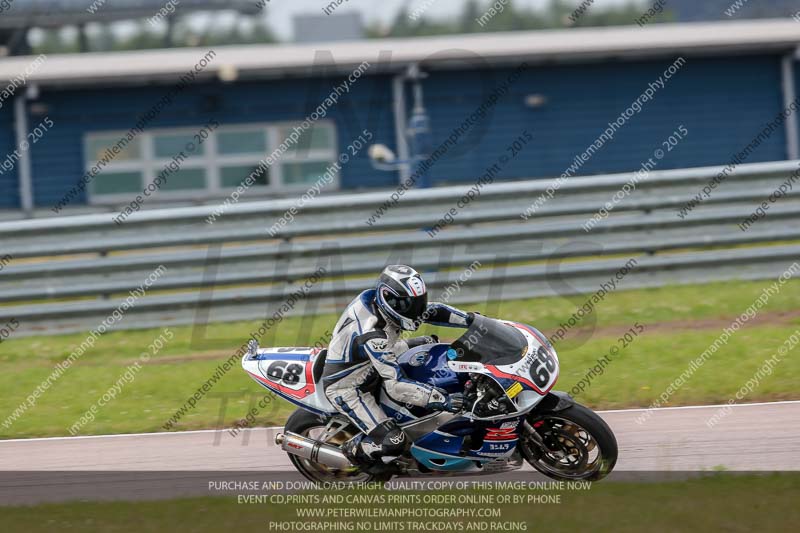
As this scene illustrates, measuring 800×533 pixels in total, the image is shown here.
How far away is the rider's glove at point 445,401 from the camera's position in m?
Answer: 6.63

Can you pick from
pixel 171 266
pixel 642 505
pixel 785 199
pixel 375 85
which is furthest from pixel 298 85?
pixel 642 505

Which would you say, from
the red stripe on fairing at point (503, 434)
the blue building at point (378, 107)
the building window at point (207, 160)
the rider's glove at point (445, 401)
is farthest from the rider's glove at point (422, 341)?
the building window at point (207, 160)

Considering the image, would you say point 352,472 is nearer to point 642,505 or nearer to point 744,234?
point 642,505

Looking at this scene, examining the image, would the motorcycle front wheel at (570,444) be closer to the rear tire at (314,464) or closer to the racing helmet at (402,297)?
the racing helmet at (402,297)

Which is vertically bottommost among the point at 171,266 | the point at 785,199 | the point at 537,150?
the point at 537,150

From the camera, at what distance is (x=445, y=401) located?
664 centimetres

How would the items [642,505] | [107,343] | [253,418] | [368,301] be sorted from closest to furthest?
[642,505] < [368,301] < [253,418] < [107,343]

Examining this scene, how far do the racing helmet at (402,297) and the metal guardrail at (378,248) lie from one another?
5.15m

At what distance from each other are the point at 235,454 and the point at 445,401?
2224mm

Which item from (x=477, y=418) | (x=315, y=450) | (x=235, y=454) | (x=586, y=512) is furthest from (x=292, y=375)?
(x=586, y=512)

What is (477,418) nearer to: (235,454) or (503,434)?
(503,434)

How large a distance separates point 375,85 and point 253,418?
14.5 metres

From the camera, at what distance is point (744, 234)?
40.8ft

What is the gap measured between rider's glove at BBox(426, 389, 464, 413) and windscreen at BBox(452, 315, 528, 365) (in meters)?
0.26
